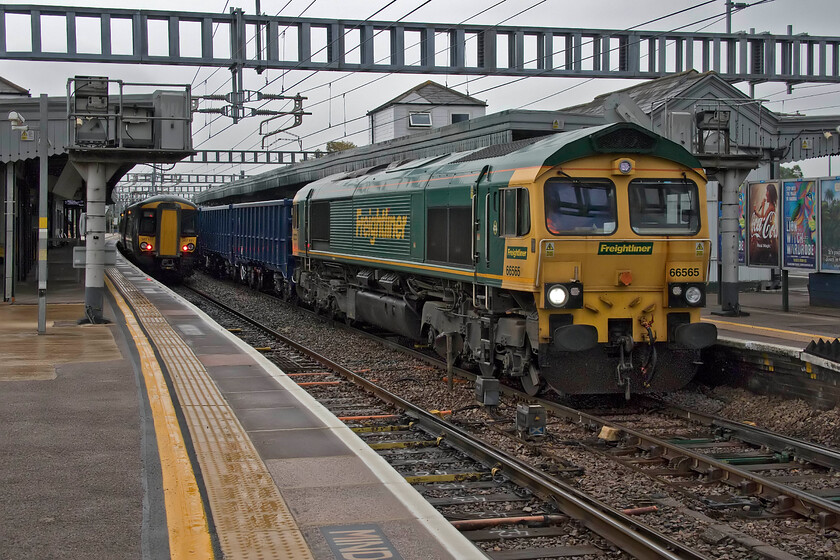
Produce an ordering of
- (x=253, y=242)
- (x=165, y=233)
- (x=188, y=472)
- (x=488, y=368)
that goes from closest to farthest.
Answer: (x=188, y=472), (x=488, y=368), (x=253, y=242), (x=165, y=233)

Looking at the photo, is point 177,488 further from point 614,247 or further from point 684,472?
point 614,247

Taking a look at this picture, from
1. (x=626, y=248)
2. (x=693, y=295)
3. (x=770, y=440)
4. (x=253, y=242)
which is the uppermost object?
(x=253, y=242)

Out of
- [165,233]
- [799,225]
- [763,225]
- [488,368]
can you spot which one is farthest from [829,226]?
[165,233]

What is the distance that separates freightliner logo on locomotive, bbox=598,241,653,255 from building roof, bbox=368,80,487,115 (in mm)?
38990

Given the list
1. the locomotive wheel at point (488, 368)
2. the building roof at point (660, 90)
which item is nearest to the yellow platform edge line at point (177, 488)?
the locomotive wheel at point (488, 368)

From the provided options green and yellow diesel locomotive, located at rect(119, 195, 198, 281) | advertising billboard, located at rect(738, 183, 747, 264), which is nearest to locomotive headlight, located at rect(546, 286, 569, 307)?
advertising billboard, located at rect(738, 183, 747, 264)

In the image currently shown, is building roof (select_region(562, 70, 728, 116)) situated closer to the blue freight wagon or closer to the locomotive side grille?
the blue freight wagon

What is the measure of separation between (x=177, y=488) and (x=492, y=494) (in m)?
2.56

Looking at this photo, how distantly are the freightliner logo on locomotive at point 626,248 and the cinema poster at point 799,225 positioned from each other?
9.23 metres

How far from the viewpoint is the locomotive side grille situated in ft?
32.5

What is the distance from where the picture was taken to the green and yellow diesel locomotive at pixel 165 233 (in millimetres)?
31109

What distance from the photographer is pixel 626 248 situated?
389 inches

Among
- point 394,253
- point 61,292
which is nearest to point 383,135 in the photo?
point 61,292

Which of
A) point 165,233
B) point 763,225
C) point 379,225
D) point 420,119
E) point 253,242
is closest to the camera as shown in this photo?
point 379,225
